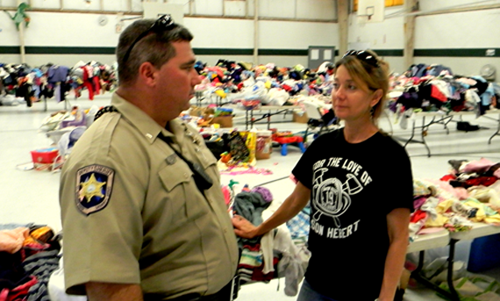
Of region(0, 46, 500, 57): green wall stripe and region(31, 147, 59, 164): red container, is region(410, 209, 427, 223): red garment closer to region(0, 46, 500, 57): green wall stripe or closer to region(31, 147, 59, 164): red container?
region(31, 147, 59, 164): red container

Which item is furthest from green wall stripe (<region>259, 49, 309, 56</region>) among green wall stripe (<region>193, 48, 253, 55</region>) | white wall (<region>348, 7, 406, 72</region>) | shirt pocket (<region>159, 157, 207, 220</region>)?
shirt pocket (<region>159, 157, 207, 220</region>)

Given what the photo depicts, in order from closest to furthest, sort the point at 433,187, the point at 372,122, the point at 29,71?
the point at 372,122 < the point at 433,187 < the point at 29,71

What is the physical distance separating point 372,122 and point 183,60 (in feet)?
2.46

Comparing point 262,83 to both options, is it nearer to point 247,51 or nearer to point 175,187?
point 175,187

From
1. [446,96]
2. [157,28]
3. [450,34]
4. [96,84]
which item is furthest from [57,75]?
[450,34]

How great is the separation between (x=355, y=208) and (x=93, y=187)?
897mm

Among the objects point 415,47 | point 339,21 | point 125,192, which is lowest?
point 125,192

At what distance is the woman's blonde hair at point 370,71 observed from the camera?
1538 millimetres

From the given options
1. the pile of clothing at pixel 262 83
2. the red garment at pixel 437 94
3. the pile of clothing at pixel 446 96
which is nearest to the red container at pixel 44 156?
the pile of clothing at pixel 262 83

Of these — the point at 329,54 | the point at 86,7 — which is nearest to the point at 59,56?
the point at 86,7

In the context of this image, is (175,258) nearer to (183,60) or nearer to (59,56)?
(183,60)

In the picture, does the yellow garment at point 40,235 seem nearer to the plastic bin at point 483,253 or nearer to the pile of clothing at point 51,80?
the plastic bin at point 483,253

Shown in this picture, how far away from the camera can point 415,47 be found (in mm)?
15016

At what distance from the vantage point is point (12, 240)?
2.48 meters
